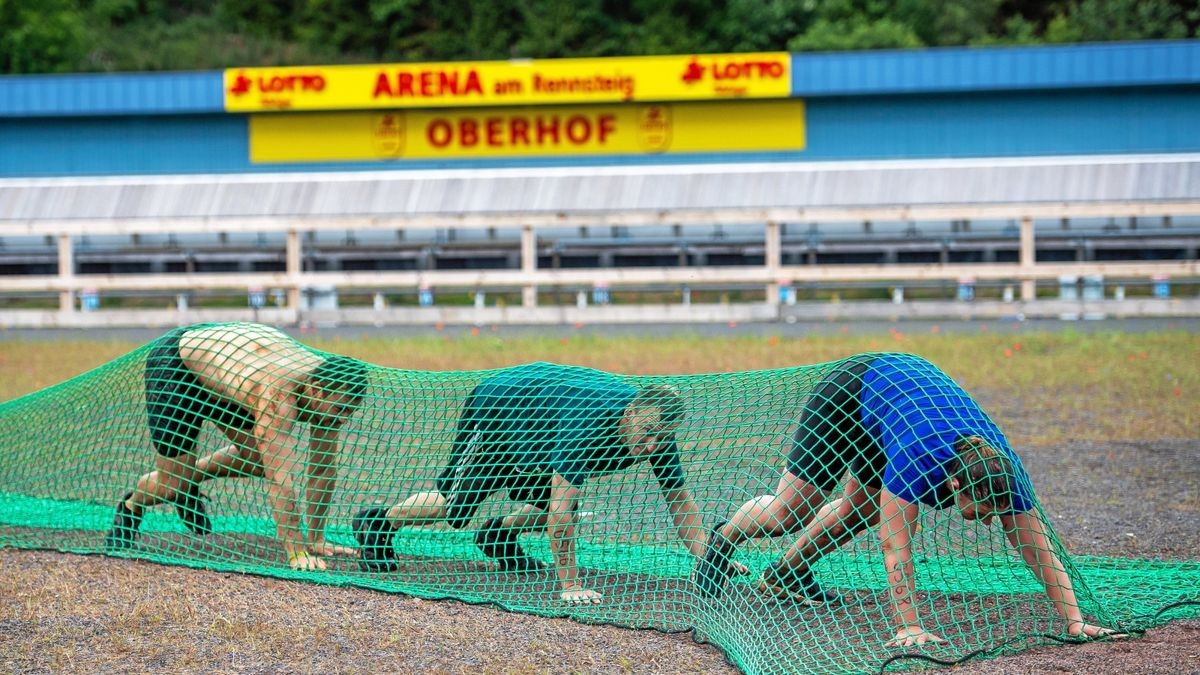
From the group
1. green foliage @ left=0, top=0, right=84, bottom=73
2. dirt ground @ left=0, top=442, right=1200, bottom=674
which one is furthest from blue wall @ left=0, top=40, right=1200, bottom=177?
dirt ground @ left=0, top=442, right=1200, bottom=674

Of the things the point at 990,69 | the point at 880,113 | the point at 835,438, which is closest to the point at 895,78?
the point at 880,113

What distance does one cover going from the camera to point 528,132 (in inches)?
1362

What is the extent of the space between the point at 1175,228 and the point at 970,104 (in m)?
10.3

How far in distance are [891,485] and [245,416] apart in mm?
2900

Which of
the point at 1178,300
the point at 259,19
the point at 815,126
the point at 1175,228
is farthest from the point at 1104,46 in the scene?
the point at 259,19

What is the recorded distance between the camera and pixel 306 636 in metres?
4.62

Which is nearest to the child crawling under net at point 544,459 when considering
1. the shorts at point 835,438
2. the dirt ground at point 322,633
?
the dirt ground at point 322,633

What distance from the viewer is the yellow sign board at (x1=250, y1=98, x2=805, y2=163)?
33812 mm

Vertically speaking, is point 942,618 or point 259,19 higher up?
point 259,19

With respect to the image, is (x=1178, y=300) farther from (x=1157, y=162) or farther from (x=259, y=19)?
(x=259, y=19)

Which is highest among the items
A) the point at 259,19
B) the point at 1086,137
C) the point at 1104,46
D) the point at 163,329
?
the point at 259,19

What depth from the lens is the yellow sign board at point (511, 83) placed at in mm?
32906

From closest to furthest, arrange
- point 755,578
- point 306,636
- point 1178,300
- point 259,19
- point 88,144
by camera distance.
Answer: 1. point 306,636
2. point 755,578
3. point 1178,300
4. point 88,144
5. point 259,19

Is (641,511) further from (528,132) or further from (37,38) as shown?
(37,38)
